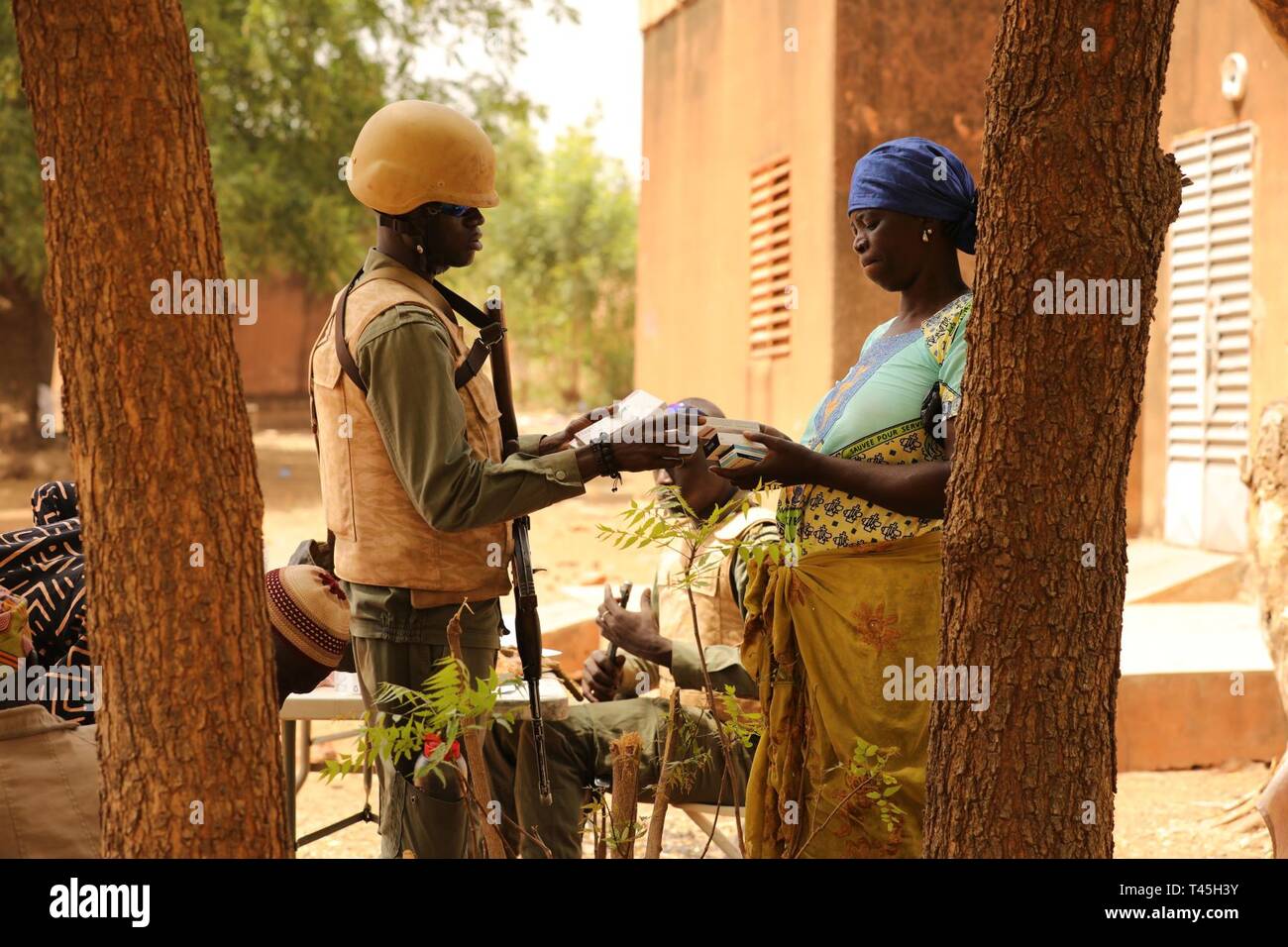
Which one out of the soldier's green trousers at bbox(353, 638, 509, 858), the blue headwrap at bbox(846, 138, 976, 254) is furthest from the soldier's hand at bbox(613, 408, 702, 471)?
the blue headwrap at bbox(846, 138, 976, 254)

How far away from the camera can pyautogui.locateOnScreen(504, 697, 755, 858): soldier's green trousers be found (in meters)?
3.51

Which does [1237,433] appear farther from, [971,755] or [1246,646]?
[971,755]

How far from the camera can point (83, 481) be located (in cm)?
203

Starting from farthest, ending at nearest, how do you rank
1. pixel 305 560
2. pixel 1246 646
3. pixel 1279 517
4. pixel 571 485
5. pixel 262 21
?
1. pixel 262 21
2. pixel 1246 646
3. pixel 1279 517
4. pixel 305 560
5. pixel 571 485

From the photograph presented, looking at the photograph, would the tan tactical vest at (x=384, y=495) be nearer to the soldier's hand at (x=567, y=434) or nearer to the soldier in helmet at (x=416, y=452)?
the soldier in helmet at (x=416, y=452)

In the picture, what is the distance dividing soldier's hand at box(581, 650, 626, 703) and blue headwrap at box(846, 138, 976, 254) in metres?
1.59

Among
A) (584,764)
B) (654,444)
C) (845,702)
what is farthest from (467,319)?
(584,764)

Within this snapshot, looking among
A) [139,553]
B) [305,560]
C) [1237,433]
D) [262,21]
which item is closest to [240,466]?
[139,553]

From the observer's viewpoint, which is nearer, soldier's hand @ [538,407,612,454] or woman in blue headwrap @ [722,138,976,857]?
woman in blue headwrap @ [722,138,976,857]

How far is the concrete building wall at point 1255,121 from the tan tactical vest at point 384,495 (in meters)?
6.05

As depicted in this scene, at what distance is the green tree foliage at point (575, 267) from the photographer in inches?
1133

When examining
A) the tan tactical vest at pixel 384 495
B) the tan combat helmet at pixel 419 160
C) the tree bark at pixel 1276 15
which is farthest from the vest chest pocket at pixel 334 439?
the tree bark at pixel 1276 15

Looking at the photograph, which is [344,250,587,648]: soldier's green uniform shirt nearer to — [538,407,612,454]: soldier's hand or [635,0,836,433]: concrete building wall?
[538,407,612,454]: soldier's hand

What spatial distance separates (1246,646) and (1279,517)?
162 cm
